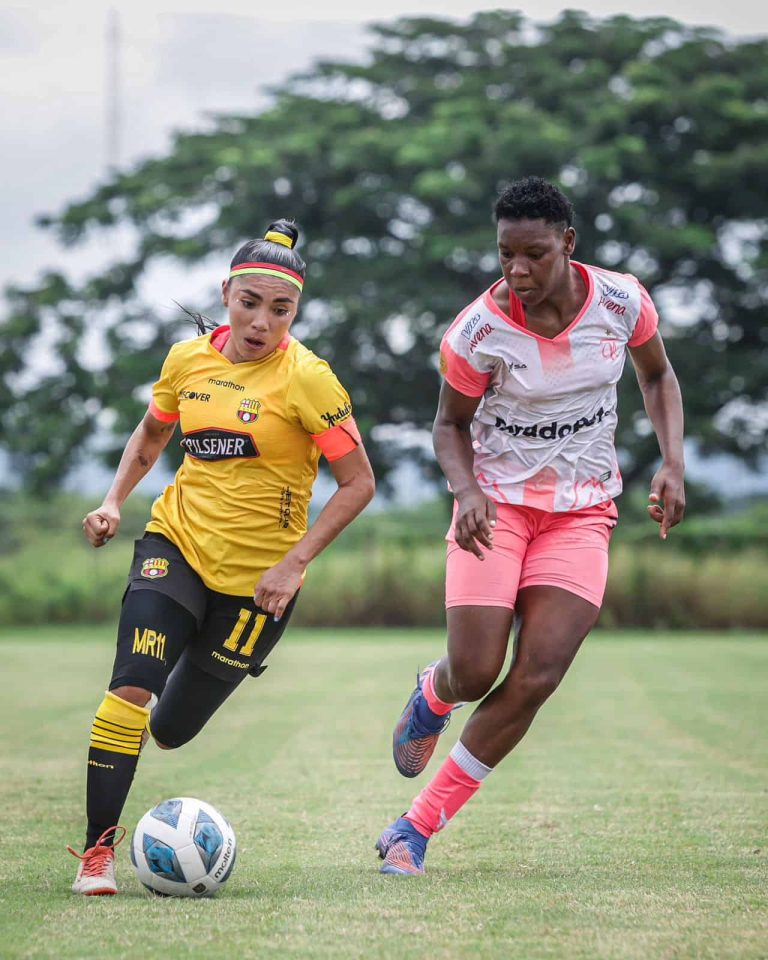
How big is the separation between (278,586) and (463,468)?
0.85 metres

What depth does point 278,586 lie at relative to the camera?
5.14 metres

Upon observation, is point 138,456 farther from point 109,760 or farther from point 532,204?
point 532,204

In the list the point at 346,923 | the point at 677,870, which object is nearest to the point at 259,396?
the point at 346,923

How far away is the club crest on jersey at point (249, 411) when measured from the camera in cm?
531

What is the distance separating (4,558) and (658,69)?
1809 cm

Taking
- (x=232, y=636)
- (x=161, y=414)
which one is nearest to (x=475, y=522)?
(x=232, y=636)

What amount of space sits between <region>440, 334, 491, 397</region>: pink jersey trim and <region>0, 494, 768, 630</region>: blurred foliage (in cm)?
2342

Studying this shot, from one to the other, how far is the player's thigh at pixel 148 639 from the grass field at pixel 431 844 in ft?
2.47

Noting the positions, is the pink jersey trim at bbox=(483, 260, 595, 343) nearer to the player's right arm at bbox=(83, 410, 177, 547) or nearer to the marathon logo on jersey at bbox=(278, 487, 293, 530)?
the marathon logo on jersey at bbox=(278, 487, 293, 530)

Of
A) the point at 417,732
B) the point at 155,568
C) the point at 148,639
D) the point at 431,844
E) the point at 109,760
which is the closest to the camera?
the point at 109,760

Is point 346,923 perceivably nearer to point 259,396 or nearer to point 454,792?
point 454,792

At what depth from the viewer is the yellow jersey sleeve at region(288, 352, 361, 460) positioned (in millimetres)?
5250

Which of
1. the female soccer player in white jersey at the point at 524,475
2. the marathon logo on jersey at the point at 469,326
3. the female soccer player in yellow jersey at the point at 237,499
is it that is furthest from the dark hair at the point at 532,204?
the female soccer player in yellow jersey at the point at 237,499

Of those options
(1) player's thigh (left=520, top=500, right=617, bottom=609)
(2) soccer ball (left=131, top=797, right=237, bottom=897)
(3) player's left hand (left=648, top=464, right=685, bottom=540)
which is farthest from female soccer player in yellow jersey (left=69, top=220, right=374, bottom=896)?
(3) player's left hand (left=648, top=464, right=685, bottom=540)
